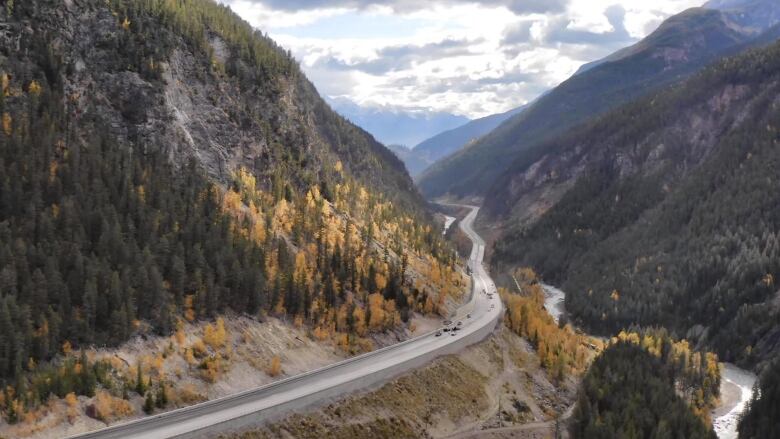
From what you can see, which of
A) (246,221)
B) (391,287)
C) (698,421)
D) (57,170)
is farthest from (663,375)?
(57,170)

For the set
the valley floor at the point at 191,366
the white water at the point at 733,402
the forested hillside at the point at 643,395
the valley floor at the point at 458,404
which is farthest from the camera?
the white water at the point at 733,402

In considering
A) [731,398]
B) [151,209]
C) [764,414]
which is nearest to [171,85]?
[151,209]

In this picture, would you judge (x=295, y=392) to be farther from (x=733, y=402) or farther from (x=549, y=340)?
(x=733, y=402)

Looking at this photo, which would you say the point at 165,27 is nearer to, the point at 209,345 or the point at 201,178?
the point at 201,178

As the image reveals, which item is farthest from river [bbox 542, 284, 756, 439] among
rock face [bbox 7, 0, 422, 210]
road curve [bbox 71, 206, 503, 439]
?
rock face [bbox 7, 0, 422, 210]

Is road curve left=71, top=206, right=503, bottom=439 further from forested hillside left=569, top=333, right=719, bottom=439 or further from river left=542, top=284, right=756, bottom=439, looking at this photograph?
river left=542, top=284, right=756, bottom=439

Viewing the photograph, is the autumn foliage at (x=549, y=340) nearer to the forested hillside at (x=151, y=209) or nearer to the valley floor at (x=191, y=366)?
the forested hillside at (x=151, y=209)

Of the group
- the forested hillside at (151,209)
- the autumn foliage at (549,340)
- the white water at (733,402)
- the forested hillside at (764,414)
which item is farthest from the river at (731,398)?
the forested hillside at (151,209)
